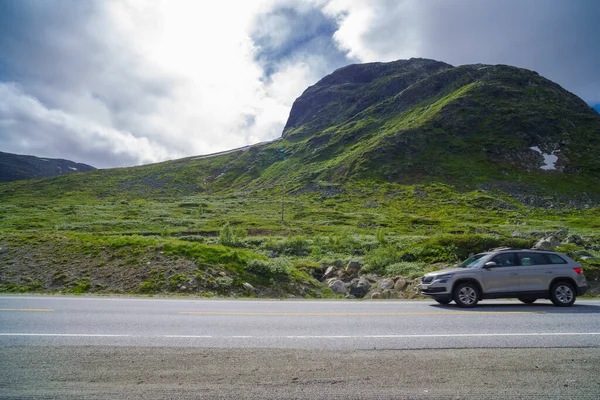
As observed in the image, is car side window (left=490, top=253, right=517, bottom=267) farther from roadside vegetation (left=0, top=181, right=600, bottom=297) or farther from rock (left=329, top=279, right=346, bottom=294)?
rock (left=329, top=279, right=346, bottom=294)

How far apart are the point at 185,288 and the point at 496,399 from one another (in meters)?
15.7

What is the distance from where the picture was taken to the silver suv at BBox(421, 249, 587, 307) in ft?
40.5

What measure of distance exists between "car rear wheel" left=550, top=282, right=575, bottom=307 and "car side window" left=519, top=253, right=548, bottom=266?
0.93 metres

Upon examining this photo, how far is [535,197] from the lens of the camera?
83.1 metres

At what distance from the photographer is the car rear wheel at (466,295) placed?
1227 centimetres

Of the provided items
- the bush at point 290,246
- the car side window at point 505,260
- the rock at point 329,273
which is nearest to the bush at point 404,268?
the rock at point 329,273

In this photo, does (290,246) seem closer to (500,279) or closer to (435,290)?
(435,290)

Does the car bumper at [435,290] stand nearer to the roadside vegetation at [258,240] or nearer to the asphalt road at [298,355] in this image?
the asphalt road at [298,355]

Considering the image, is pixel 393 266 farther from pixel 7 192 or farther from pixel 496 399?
pixel 7 192

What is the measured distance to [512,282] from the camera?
1246cm

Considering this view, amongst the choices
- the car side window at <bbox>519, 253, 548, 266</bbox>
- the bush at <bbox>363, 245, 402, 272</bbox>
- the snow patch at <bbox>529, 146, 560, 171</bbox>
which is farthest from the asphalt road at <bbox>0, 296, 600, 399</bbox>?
the snow patch at <bbox>529, 146, 560, 171</bbox>

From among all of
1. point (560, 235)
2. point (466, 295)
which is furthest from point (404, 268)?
point (560, 235)

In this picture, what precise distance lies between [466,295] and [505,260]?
208 cm

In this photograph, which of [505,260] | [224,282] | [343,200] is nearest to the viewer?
[505,260]
